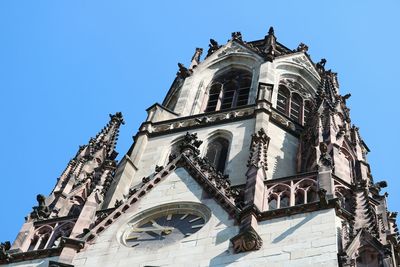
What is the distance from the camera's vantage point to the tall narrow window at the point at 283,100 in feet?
112

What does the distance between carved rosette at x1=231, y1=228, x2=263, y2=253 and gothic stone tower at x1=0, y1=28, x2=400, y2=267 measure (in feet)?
0.10

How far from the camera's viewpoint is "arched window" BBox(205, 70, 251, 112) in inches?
1361

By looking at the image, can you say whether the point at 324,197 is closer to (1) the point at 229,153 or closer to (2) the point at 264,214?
(2) the point at 264,214

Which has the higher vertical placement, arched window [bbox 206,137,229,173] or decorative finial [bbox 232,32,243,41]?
decorative finial [bbox 232,32,243,41]

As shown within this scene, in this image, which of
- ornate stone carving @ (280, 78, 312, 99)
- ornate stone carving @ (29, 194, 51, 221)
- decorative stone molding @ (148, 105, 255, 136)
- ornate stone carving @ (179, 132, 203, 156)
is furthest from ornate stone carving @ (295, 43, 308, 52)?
ornate stone carving @ (29, 194, 51, 221)

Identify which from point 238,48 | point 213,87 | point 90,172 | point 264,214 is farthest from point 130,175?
point 238,48

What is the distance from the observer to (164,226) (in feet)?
69.6

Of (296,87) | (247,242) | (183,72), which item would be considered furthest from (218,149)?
(247,242)

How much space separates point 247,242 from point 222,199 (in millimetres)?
2789

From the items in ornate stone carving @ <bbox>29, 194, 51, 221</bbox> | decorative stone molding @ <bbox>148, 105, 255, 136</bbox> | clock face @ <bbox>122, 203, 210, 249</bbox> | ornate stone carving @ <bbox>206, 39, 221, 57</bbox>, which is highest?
ornate stone carving @ <bbox>206, 39, 221, 57</bbox>

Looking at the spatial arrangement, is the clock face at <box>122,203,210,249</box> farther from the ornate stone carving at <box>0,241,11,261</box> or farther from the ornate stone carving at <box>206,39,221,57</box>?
the ornate stone carving at <box>206,39,221,57</box>

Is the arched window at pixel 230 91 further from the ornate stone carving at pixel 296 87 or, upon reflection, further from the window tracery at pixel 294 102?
the ornate stone carving at pixel 296 87

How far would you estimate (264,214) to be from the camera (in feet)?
66.1

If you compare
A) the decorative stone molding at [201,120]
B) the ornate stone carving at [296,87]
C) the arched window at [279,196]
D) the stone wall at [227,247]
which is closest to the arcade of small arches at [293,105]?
the ornate stone carving at [296,87]
